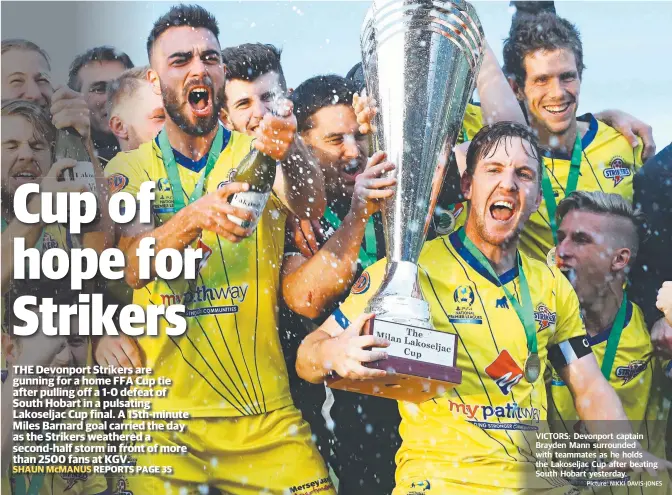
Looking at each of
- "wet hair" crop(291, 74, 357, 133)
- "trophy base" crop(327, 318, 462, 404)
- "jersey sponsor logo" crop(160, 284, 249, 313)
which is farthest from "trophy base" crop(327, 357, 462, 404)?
"wet hair" crop(291, 74, 357, 133)

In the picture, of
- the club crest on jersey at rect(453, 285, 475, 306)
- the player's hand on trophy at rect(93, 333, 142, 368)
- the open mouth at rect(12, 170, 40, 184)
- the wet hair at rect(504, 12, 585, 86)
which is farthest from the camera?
the wet hair at rect(504, 12, 585, 86)

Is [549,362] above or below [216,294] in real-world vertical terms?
below

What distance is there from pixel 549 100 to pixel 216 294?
135 centimetres

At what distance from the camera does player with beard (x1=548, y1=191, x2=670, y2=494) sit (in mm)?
3518

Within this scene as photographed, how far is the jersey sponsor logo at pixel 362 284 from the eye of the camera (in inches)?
125

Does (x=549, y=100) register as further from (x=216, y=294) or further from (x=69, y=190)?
(x=69, y=190)

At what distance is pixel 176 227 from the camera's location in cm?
328

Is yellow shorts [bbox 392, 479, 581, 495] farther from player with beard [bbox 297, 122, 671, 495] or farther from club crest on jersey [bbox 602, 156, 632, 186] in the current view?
club crest on jersey [bbox 602, 156, 632, 186]

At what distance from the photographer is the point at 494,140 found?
3.31 m

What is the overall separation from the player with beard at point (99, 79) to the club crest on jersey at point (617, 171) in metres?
1.71

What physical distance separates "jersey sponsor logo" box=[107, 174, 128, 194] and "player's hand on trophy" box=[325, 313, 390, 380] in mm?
950

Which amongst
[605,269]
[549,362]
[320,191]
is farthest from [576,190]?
[320,191]

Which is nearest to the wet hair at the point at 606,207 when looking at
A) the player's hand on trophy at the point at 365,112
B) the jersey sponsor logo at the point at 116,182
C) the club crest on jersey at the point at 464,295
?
the club crest on jersey at the point at 464,295

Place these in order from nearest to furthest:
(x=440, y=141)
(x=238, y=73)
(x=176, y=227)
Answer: (x=440, y=141)
(x=176, y=227)
(x=238, y=73)
